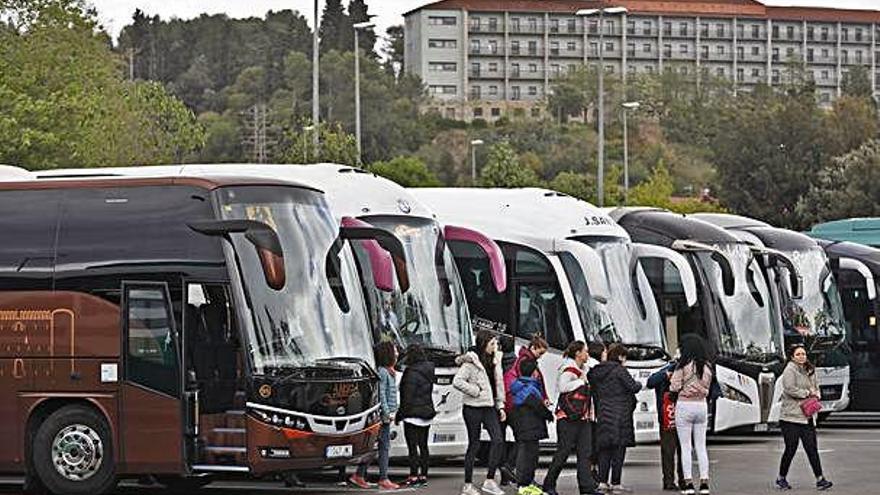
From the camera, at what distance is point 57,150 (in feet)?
147

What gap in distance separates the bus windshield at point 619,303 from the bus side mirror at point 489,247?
3.27 feet

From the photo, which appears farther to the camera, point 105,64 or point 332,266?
point 105,64

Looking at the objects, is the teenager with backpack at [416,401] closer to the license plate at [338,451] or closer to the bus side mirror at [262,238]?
the license plate at [338,451]

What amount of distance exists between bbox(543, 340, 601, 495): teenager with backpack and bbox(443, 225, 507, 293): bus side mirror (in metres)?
3.22

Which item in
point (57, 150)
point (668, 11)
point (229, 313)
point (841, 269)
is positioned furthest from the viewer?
point (668, 11)

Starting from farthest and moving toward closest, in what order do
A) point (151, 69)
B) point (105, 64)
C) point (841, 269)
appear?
point (151, 69) → point (105, 64) → point (841, 269)

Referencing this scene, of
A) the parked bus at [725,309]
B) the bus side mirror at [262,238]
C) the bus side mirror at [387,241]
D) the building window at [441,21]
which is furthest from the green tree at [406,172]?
the building window at [441,21]

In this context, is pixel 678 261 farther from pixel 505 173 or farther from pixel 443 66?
pixel 443 66

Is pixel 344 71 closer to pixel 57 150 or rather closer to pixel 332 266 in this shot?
pixel 57 150

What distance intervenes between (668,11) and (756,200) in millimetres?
108246

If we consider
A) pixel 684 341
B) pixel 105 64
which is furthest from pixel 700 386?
pixel 105 64

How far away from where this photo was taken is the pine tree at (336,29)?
175 m

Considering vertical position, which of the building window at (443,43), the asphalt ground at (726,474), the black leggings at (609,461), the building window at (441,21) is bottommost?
the asphalt ground at (726,474)

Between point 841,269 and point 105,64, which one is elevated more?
point 105,64
